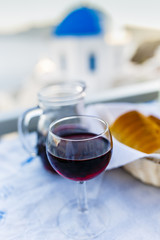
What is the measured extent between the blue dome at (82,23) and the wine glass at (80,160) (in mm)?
2910

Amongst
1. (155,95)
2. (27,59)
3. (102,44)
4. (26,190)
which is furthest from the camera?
(27,59)

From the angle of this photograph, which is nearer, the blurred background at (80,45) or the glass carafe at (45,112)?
the glass carafe at (45,112)

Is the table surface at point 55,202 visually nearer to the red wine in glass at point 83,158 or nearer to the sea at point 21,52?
the red wine in glass at point 83,158

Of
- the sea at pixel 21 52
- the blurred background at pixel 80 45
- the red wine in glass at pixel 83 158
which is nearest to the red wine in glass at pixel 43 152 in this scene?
the red wine in glass at pixel 83 158

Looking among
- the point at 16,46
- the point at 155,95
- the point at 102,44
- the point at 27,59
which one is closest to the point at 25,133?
the point at 155,95

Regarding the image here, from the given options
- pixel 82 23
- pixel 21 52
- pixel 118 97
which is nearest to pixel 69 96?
pixel 118 97

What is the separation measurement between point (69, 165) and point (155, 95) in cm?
65

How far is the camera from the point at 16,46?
5.76m

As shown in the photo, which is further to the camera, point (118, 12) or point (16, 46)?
point (16, 46)

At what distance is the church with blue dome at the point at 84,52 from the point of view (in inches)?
125

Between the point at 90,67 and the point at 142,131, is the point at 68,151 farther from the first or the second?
the point at 90,67

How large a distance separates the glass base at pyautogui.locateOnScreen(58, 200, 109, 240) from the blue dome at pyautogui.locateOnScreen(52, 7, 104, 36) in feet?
9.76

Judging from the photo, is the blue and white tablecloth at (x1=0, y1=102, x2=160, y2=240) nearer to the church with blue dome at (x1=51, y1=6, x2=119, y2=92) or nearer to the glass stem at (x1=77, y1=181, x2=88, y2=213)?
the glass stem at (x1=77, y1=181, x2=88, y2=213)

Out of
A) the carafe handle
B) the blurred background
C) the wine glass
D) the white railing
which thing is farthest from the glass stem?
the blurred background
